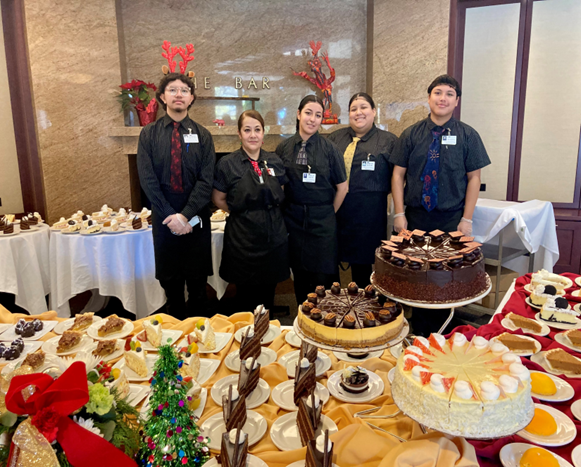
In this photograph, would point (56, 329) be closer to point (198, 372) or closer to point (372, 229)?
point (198, 372)

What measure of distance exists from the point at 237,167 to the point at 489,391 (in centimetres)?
215

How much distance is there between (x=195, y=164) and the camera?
9.48ft

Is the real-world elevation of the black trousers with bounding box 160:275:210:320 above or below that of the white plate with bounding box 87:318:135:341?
below

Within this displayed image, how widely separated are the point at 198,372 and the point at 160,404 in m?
0.53

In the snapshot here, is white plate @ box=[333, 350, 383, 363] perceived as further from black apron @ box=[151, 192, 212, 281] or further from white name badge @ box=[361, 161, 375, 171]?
white name badge @ box=[361, 161, 375, 171]

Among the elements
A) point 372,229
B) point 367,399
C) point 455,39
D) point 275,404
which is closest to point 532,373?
point 367,399

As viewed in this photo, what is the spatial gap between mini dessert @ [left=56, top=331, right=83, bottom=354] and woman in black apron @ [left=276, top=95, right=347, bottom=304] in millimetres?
1655

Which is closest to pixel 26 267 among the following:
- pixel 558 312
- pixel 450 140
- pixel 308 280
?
pixel 308 280

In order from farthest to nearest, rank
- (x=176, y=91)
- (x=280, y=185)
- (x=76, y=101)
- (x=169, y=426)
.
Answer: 1. (x=76, y=101)
2. (x=280, y=185)
3. (x=176, y=91)
4. (x=169, y=426)

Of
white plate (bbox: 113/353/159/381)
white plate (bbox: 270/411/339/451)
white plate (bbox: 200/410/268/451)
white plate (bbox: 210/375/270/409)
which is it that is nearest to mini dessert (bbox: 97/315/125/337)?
white plate (bbox: 113/353/159/381)

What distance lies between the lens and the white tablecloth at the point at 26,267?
3145mm

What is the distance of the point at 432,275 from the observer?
1.46 m

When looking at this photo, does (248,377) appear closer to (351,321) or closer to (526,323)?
(351,321)

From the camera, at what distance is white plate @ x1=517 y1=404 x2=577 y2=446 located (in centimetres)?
103
